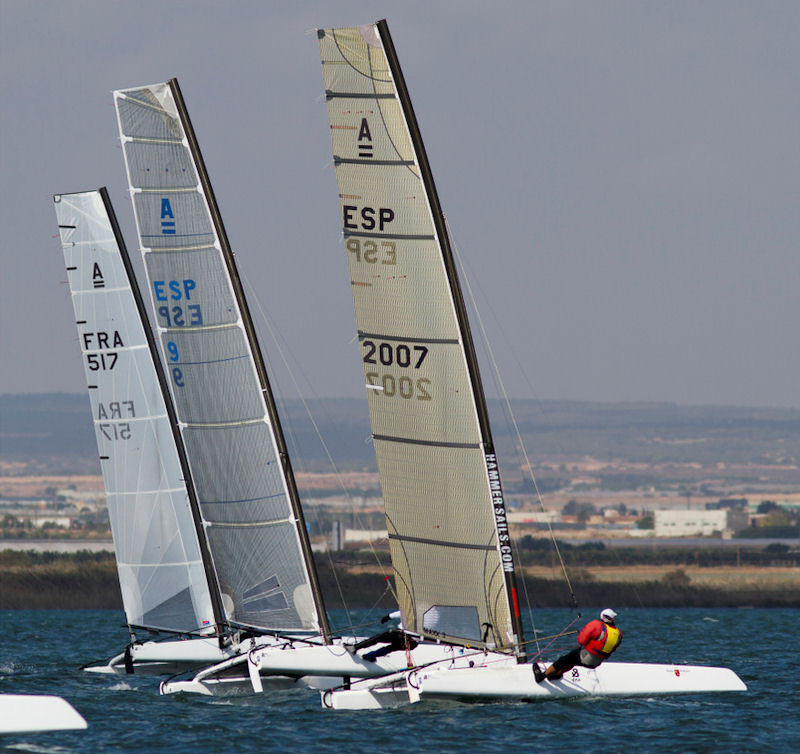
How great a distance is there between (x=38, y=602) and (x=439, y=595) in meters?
58.5

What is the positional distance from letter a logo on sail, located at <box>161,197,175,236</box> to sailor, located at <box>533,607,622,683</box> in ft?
32.6

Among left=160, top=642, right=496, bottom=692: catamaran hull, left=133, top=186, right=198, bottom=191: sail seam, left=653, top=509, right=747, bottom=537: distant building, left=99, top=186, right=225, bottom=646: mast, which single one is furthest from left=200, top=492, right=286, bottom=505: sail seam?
left=653, top=509, right=747, bottom=537: distant building

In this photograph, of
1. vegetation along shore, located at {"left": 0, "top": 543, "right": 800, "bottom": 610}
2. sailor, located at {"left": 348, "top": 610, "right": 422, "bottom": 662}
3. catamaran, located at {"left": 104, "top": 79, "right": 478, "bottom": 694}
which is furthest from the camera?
vegetation along shore, located at {"left": 0, "top": 543, "right": 800, "bottom": 610}

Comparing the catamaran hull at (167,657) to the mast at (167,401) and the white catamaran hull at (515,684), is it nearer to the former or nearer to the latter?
the mast at (167,401)

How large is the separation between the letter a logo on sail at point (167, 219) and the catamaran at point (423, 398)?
5656mm

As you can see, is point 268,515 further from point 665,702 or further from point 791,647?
point 791,647

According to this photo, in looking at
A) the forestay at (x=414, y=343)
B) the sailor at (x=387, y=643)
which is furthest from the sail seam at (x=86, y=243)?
the sailor at (x=387, y=643)

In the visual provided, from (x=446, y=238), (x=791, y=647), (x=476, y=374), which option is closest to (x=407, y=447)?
(x=476, y=374)

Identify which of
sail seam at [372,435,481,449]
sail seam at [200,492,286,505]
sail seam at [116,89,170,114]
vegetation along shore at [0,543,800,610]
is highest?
sail seam at [116,89,170,114]

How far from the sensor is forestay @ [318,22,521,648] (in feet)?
64.0

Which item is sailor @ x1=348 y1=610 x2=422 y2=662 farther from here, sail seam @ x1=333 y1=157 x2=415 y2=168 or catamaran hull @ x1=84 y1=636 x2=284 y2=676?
sail seam @ x1=333 y1=157 x2=415 y2=168

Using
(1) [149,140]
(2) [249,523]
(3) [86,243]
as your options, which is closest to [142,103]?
(1) [149,140]

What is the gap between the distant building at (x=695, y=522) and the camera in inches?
6171

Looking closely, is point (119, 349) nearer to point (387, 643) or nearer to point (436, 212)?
point (387, 643)
